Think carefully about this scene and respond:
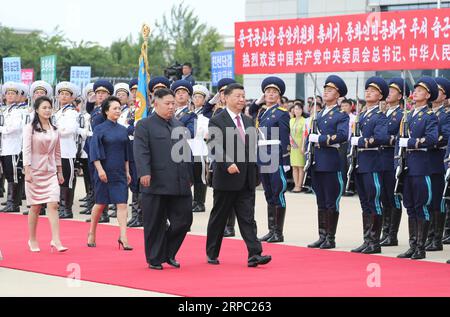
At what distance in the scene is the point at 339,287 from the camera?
8.88 metres

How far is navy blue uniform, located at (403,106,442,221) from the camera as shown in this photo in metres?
10.9

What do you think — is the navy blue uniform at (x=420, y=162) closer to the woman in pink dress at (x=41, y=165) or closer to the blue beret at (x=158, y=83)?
the woman in pink dress at (x=41, y=165)

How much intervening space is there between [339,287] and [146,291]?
1.67 meters

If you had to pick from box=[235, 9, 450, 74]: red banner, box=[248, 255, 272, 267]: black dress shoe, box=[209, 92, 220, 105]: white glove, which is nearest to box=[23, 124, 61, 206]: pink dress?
box=[248, 255, 272, 267]: black dress shoe

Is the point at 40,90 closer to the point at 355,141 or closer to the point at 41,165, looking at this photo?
the point at 41,165

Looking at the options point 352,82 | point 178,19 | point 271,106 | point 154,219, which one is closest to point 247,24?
point 271,106

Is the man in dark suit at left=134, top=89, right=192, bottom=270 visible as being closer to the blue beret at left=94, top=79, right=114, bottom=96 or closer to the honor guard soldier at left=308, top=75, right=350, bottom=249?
the honor guard soldier at left=308, top=75, right=350, bottom=249

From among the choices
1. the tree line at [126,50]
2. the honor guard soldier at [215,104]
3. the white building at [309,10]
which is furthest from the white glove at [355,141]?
the tree line at [126,50]

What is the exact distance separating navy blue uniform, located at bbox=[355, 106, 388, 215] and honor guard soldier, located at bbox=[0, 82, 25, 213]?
20.2ft

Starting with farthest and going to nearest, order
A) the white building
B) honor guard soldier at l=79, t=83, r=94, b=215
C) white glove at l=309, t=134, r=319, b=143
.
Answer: the white building < honor guard soldier at l=79, t=83, r=94, b=215 < white glove at l=309, t=134, r=319, b=143

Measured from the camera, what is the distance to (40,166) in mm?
11289

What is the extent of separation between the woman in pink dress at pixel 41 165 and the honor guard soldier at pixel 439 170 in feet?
13.4

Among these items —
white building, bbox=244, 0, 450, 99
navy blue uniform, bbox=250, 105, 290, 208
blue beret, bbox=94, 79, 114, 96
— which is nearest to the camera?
navy blue uniform, bbox=250, 105, 290, 208

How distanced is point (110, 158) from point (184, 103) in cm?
319
